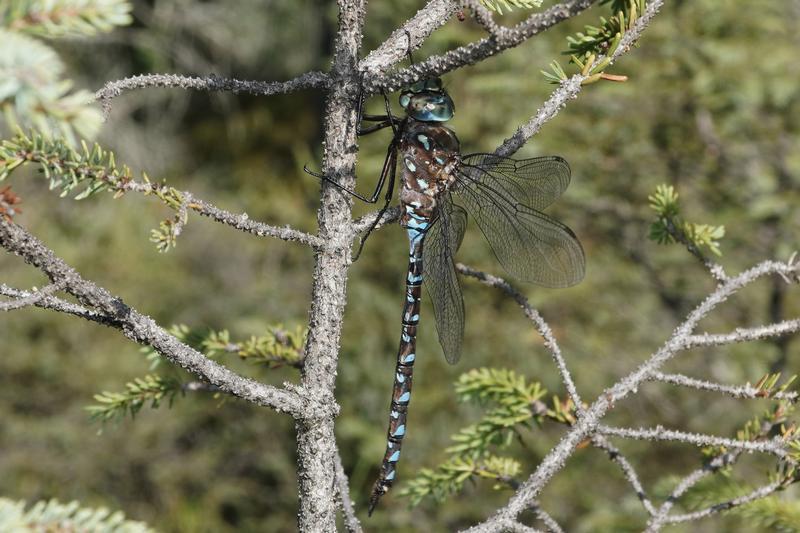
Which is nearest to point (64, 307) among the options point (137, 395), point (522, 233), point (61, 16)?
point (61, 16)

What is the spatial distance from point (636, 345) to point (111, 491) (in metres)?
3.86

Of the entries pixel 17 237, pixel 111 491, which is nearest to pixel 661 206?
pixel 17 237

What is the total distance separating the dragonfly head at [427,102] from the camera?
208 cm

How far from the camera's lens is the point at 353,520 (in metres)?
1.58

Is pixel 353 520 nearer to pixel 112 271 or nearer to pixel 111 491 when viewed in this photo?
pixel 111 491

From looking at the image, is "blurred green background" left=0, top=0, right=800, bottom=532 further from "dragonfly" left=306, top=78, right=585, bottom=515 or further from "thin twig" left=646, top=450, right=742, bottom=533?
"thin twig" left=646, top=450, right=742, bottom=533

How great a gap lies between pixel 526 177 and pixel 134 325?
4.70ft

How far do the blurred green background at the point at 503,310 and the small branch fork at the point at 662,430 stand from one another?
0.73 m

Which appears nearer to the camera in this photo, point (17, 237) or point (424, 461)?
point (17, 237)

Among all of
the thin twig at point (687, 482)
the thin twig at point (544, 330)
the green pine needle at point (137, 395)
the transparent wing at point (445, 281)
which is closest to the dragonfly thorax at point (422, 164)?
the transparent wing at point (445, 281)

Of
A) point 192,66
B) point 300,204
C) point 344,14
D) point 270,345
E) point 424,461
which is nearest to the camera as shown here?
point 344,14

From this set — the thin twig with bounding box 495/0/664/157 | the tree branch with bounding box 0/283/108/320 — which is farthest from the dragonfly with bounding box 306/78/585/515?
the tree branch with bounding box 0/283/108/320

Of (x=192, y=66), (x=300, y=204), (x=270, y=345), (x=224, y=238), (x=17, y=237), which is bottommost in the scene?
(x=17, y=237)

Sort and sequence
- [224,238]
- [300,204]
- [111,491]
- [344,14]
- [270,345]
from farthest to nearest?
[224,238] < [300,204] < [111,491] < [270,345] < [344,14]
